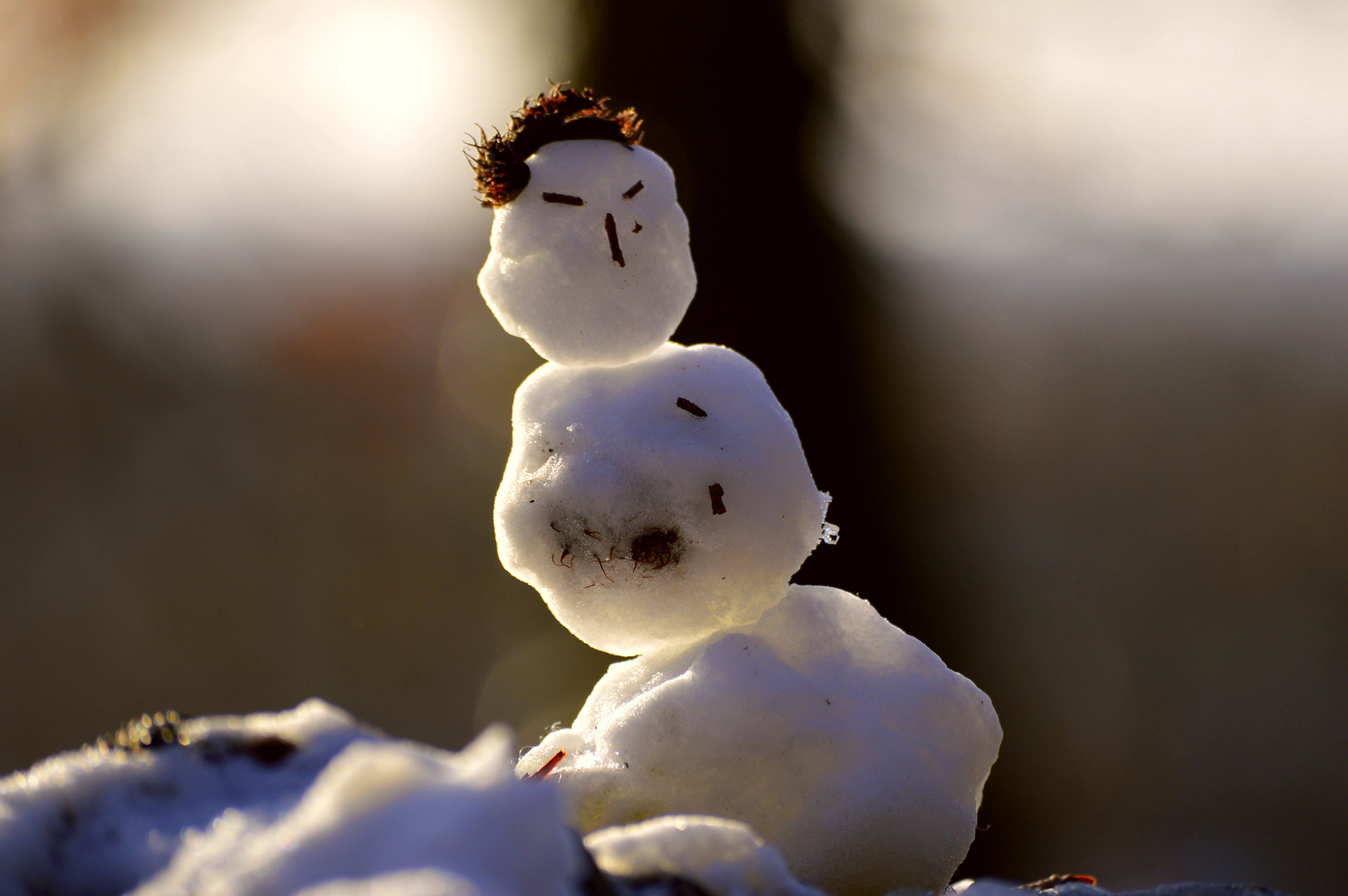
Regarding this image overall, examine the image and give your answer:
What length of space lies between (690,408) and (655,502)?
0.28ft

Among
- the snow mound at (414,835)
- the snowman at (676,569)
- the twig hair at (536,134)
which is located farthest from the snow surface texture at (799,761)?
the twig hair at (536,134)

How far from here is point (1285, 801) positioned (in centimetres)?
346

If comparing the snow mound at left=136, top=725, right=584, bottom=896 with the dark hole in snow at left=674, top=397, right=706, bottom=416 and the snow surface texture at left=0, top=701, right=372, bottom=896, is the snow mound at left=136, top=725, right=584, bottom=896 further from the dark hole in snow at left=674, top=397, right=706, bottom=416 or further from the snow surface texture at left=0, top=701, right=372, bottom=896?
the dark hole in snow at left=674, top=397, right=706, bottom=416

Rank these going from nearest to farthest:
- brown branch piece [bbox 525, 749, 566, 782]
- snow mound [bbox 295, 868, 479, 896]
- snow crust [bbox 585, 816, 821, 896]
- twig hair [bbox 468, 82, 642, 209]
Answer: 1. snow mound [bbox 295, 868, 479, 896]
2. snow crust [bbox 585, 816, 821, 896]
3. brown branch piece [bbox 525, 749, 566, 782]
4. twig hair [bbox 468, 82, 642, 209]

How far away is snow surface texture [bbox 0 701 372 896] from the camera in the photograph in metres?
0.51

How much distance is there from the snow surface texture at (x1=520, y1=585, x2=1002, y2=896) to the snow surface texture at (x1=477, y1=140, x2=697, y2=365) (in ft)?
0.87

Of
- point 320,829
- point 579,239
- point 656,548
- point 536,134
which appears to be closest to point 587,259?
point 579,239

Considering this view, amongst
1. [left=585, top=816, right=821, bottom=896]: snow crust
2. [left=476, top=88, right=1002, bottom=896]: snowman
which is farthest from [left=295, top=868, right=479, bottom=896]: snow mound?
[left=476, top=88, right=1002, bottom=896]: snowman

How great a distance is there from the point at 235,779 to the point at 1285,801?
151 inches

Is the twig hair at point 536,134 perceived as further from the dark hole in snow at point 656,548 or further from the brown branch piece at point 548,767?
the brown branch piece at point 548,767

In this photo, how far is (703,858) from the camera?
1.69ft

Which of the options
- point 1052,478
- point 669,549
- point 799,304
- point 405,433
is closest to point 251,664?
point 405,433

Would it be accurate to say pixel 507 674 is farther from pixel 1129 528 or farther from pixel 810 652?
pixel 810 652

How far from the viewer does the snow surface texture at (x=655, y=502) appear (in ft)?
2.53
